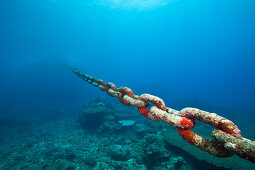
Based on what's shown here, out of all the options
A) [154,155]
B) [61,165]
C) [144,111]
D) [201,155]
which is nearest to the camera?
[144,111]

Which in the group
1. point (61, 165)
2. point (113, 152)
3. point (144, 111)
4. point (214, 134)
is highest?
point (144, 111)

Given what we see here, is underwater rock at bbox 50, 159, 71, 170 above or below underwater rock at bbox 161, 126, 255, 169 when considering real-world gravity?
below

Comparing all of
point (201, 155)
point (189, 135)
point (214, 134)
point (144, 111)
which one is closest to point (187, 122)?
point (189, 135)

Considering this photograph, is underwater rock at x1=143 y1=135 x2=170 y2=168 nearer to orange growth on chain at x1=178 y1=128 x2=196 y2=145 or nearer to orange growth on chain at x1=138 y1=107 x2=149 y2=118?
orange growth on chain at x1=138 y1=107 x2=149 y2=118

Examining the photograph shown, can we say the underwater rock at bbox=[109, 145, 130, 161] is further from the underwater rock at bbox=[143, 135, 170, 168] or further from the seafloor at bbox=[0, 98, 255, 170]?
the underwater rock at bbox=[143, 135, 170, 168]

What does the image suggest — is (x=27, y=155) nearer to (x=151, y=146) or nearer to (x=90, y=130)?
(x=90, y=130)

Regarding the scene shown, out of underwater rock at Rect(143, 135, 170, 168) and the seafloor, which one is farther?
underwater rock at Rect(143, 135, 170, 168)

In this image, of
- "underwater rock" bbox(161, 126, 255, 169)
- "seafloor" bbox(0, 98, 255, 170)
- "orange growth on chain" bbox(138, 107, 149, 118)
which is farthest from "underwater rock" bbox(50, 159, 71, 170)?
"orange growth on chain" bbox(138, 107, 149, 118)

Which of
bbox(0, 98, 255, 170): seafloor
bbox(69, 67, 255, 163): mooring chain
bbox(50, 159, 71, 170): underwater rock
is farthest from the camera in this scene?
bbox(50, 159, 71, 170): underwater rock

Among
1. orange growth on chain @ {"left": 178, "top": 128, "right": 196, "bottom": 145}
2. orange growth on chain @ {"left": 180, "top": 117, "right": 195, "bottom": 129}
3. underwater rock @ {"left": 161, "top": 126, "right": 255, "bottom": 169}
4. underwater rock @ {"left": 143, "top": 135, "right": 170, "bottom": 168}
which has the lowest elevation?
orange growth on chain @ {"left": 178, "top": 128, "right": 196, "bottom": 145}

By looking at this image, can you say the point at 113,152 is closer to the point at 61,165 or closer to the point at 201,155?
the point at 61,165

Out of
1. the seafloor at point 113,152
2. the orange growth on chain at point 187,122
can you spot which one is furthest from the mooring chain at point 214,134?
the seafloor at point 113,152

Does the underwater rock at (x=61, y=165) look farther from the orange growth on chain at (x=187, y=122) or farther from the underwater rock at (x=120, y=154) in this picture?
the orange growth on chain at (x=187, y=122)

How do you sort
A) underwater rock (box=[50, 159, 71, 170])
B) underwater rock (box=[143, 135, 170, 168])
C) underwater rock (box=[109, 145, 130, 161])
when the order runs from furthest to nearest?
underwater rock (box=[109, 145, 130, 161]) < underwater rock (box=[50, 159, 71, 170]) < underwater rock (box=[143, 135, 170, 168])
